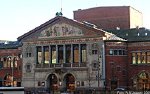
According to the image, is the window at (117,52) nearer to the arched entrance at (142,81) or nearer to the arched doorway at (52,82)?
the arched entrance at (142,81)

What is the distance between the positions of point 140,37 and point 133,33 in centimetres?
508

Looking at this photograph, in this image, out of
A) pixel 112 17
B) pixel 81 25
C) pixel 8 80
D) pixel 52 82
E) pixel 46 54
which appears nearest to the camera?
pixel 81 25

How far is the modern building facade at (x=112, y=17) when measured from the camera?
99.6 m

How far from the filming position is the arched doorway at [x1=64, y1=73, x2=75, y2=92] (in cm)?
8694

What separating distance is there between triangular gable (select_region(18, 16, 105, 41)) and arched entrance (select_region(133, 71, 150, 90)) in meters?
11.0

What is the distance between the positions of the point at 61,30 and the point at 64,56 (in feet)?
18.6

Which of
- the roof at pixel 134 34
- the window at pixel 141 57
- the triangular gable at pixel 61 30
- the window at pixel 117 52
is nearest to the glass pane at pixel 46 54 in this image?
the triangular gable at pixel 61 30

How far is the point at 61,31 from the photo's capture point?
8775 centimetres

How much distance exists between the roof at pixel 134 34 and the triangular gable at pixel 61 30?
314 inches

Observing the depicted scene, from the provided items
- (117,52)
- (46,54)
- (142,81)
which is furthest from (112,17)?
(142,81)

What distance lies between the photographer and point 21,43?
9369 cm

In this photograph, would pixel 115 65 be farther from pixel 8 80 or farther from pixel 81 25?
pixel 8 80

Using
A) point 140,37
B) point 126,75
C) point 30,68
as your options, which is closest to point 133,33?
point 140,37

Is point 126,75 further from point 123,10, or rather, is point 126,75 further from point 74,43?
point 123,10
